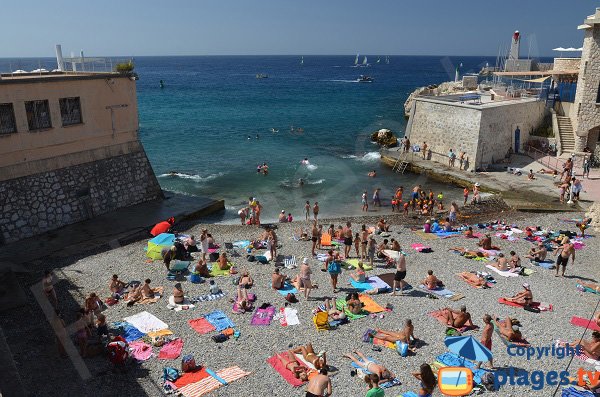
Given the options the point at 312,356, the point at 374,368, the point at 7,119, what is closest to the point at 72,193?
the point at 7,119

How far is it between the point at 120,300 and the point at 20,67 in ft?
47.5

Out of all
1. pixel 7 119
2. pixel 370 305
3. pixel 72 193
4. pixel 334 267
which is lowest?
pixel 370 305

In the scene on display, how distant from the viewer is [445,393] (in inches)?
392

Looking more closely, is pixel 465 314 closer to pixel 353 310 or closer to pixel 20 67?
pixel 353 310

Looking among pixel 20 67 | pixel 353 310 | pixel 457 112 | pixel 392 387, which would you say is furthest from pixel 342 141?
pixel 392 387

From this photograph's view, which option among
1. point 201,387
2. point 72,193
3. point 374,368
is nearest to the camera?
point 201,387

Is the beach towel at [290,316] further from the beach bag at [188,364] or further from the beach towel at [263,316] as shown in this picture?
the beach bag at [188,364]

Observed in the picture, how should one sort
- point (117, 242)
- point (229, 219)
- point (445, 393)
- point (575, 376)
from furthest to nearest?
1. point (229, 219)
2. point (117, 242)
3. point (575, 376)
4. point (445, 393)

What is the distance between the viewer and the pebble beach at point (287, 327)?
34.6 feet

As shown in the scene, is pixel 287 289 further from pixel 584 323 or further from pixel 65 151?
pixel 65 151

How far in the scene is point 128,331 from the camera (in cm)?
1247

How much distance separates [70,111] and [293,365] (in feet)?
51.7

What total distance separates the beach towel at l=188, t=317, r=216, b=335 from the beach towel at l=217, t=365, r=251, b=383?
6.00ft

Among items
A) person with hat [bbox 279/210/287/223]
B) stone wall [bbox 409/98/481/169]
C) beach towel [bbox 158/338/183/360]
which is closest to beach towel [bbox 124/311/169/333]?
beach towel [bbox 158/338/183/360]
